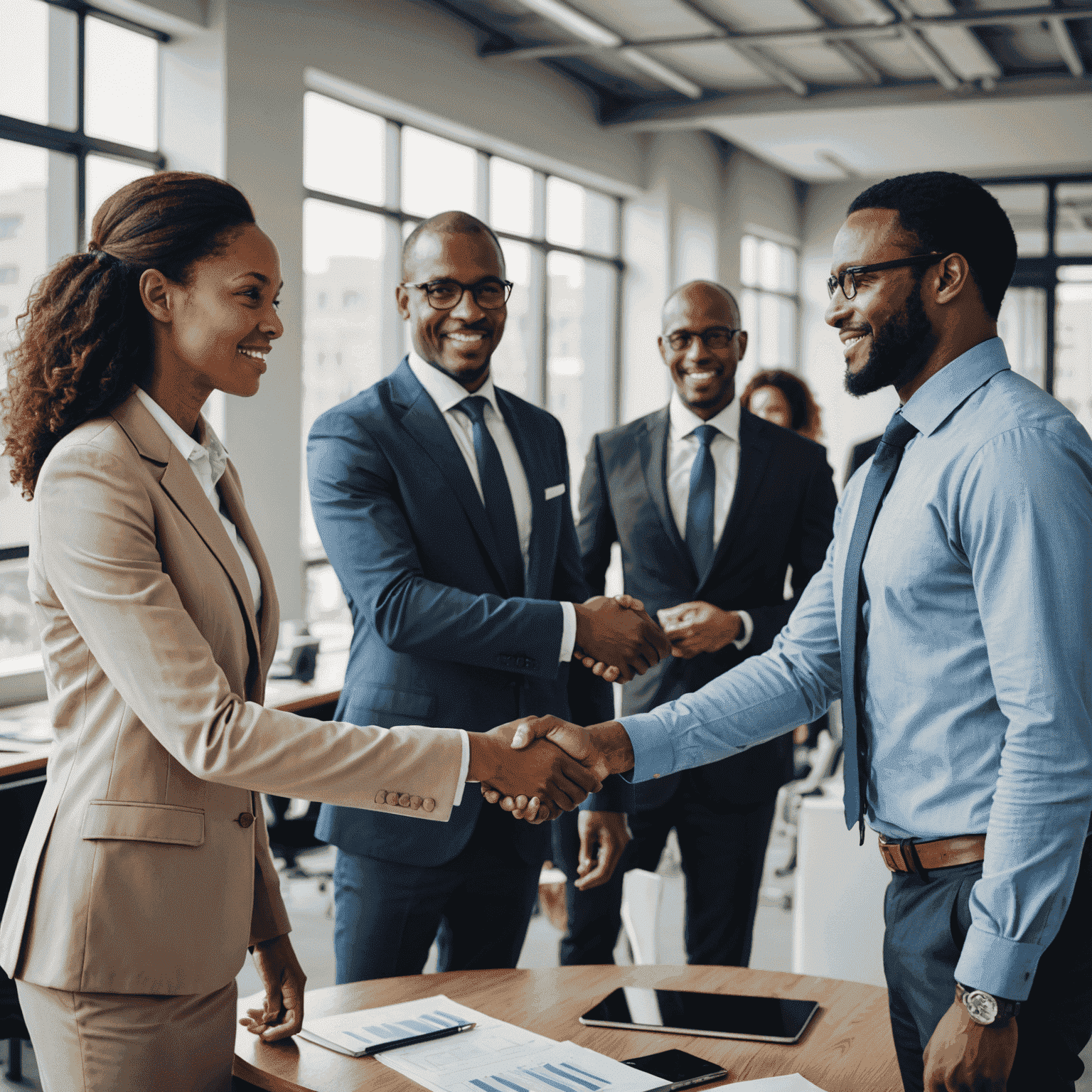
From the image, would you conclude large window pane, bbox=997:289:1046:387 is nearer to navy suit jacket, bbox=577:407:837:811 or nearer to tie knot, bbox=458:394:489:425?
navy suit jacket, bbox=577:407:837:811

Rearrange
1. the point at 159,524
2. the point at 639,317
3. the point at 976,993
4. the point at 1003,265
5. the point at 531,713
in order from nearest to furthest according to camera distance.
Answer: the point at 976,993 → the point at 159,524 → the point at 1003,265 → the point at 531,713 → the point at 639,317

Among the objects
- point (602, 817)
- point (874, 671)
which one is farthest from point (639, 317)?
point (874, 671)

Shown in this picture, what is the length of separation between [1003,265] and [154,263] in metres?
1.09

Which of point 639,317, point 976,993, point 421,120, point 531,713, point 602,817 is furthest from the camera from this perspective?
point 639,317

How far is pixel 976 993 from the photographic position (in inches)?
53.2

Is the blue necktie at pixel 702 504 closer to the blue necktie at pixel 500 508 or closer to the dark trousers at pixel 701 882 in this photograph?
the dark trousers at pixel 701 882

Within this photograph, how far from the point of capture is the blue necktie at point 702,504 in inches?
117

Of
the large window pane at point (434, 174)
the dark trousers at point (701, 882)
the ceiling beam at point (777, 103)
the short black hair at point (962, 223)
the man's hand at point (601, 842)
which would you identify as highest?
the ceiling beam at point (777, 103)

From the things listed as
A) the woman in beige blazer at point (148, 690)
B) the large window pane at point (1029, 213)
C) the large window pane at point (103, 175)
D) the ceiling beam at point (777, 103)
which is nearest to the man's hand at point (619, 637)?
the woman in beige blazer at point (148, 690)

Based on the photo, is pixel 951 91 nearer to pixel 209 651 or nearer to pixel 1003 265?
pixel 1003 265

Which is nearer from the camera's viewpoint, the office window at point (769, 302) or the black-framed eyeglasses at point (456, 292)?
the black-framed eyeglasses at point (456, 292)

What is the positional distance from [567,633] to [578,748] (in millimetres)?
285

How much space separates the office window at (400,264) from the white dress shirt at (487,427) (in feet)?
9.49

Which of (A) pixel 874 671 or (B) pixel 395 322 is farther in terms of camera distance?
(B) pixel 395 322
